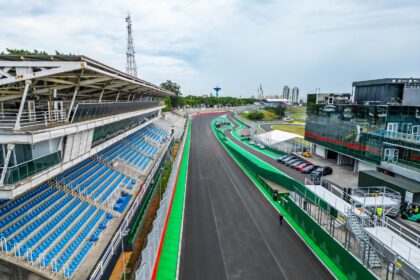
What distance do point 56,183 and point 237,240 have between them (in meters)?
12.0

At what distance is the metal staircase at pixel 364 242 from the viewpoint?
45.1 ft

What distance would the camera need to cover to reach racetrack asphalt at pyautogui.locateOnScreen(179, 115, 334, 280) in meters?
15.2

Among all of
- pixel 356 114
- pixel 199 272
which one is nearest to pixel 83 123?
pixel 199 272

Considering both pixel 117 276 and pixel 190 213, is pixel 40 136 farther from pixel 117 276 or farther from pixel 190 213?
pixel 190 213

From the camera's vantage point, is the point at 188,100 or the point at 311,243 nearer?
the point at 311,243

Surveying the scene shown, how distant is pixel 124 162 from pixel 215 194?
9.44 metres

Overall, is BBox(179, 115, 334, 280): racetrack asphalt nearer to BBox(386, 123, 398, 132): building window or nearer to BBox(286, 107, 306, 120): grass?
BBox(386, 123, 398, 132): building window

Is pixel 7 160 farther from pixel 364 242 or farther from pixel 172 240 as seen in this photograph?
pixel 364 242

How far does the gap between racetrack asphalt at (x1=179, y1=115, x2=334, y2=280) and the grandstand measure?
442 centimetres

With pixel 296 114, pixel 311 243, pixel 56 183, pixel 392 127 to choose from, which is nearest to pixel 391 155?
pixel 392 127

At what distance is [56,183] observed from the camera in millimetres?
17906

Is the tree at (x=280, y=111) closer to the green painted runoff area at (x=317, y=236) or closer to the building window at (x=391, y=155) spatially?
the building window at (x=391, y=155)

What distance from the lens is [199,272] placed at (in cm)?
1503

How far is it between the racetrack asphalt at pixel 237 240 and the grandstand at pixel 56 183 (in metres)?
4.42
